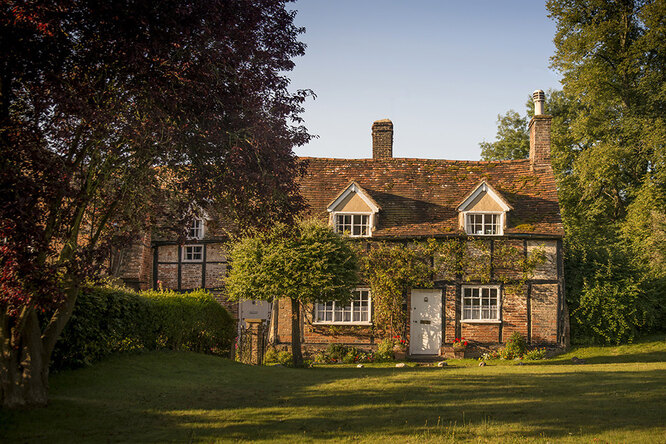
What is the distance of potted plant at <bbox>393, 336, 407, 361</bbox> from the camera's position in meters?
21.1

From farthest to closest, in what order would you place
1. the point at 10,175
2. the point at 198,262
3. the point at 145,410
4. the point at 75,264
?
the point at 198,262
the point at 145,410
the point at 75,264
the point at 10,175

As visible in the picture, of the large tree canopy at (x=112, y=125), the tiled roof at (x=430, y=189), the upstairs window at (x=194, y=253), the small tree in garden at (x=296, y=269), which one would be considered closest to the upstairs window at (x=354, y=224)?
the tiled roof at (x=430, y=189)

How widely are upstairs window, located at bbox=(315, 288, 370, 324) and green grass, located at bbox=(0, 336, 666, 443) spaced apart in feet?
23.6

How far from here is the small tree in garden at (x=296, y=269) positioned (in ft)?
58.3

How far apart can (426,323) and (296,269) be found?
6.39 metres

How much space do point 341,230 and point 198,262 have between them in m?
6.24

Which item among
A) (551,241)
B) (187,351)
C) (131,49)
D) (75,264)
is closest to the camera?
(131,49)

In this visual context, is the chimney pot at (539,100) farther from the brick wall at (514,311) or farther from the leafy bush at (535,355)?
the leafy bush at (535,355)

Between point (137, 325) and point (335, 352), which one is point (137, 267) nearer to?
point (335, 352)

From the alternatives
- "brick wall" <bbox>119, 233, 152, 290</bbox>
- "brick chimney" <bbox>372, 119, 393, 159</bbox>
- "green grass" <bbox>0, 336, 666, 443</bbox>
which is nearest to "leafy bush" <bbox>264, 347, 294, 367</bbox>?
"green grass" <bbox>0, 336, 666, 443</bbox>

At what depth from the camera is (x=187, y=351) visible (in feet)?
52.1

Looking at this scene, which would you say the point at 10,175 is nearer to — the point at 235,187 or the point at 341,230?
the point at 235,187

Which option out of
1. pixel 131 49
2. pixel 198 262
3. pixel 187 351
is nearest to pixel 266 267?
pixel 187 351

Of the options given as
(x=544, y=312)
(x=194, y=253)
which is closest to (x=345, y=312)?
(x=194, y=253)
